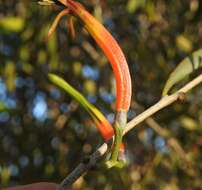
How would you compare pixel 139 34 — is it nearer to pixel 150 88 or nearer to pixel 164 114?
pixel 150 88

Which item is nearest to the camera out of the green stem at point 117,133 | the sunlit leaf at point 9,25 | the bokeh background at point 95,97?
the green stem at point 117,133

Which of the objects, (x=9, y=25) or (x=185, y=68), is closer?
(x=185, y=68)

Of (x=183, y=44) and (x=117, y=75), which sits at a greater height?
(x=117, y=75)

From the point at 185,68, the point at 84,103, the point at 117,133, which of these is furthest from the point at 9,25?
the point at 117,133

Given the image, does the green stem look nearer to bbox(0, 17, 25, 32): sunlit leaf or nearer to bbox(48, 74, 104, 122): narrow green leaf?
bbox(48, 74, 104, 122): narrow green leaf

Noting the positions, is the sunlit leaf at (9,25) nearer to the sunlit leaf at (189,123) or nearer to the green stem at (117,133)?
the green stem at (117,133)

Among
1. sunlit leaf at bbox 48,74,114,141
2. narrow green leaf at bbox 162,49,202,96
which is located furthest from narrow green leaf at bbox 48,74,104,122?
narrow green leaf at bbox 162,49,202,96

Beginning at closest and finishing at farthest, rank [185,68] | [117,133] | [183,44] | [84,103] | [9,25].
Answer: [117,133], [84,103], [185,68], [9,25], [183,44]

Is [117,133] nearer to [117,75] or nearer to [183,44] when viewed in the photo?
→ [117,75]

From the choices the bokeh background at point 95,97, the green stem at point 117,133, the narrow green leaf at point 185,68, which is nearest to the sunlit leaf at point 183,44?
the bokeh background at point 95,97
